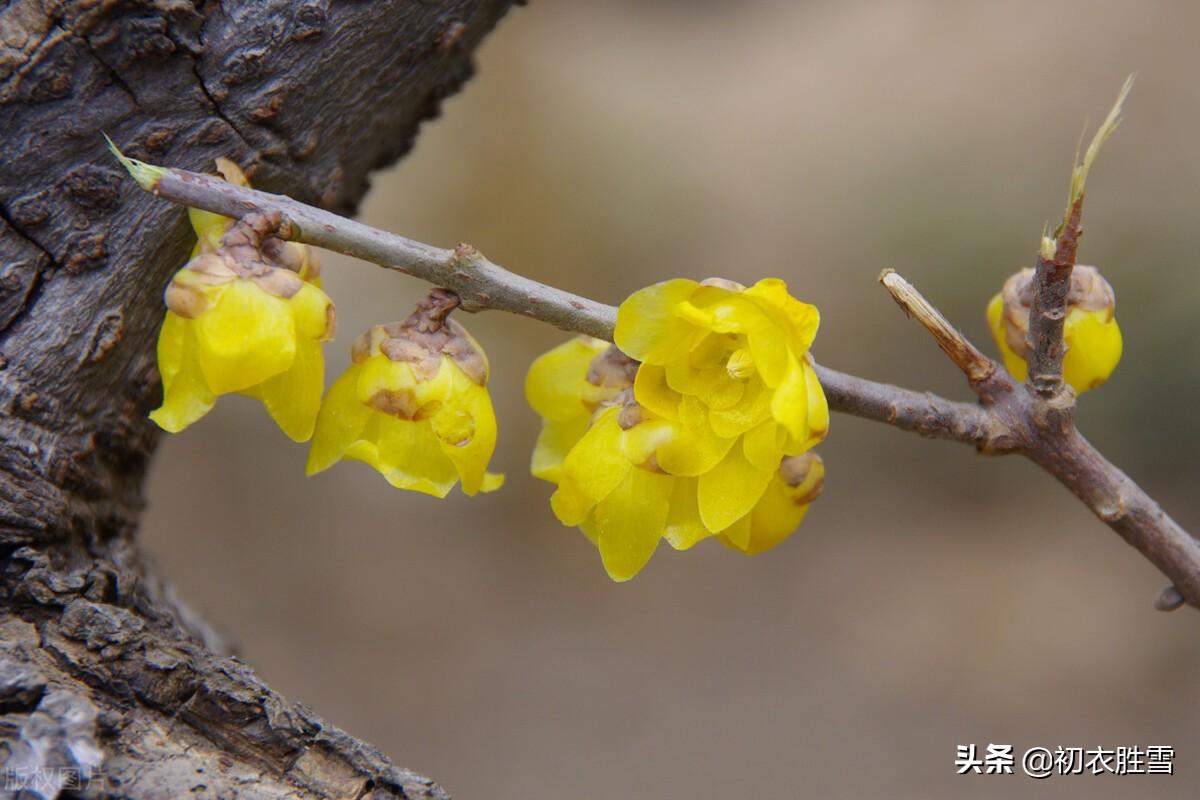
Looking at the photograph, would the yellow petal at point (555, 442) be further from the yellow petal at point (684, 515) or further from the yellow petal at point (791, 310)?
the yellow petal at point (791, 310)

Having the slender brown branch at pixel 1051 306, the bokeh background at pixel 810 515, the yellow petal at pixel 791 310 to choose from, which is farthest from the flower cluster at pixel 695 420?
the bokeh background at pixel 810 515

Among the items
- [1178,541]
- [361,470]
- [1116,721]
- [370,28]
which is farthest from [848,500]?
[370,28]

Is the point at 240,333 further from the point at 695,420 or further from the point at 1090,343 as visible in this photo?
the point at 1090,343

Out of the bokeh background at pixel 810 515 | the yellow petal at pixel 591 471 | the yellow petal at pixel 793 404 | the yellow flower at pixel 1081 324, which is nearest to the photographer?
the yellow petal at pixel 793 404

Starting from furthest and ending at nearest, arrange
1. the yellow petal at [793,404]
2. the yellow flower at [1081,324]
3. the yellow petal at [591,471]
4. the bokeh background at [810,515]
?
the bokeh background at [810,515] < the yellow flower at [1081,324] < the yellow petal at [591,471] < the yellow petal at [793,404]

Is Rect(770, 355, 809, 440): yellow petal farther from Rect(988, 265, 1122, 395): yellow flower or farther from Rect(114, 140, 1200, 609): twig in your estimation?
Rect(988, 265, 1122, 395): yellow flower

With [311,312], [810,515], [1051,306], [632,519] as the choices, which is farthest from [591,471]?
[810,515]

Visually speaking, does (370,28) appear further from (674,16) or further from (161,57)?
(674,16)
